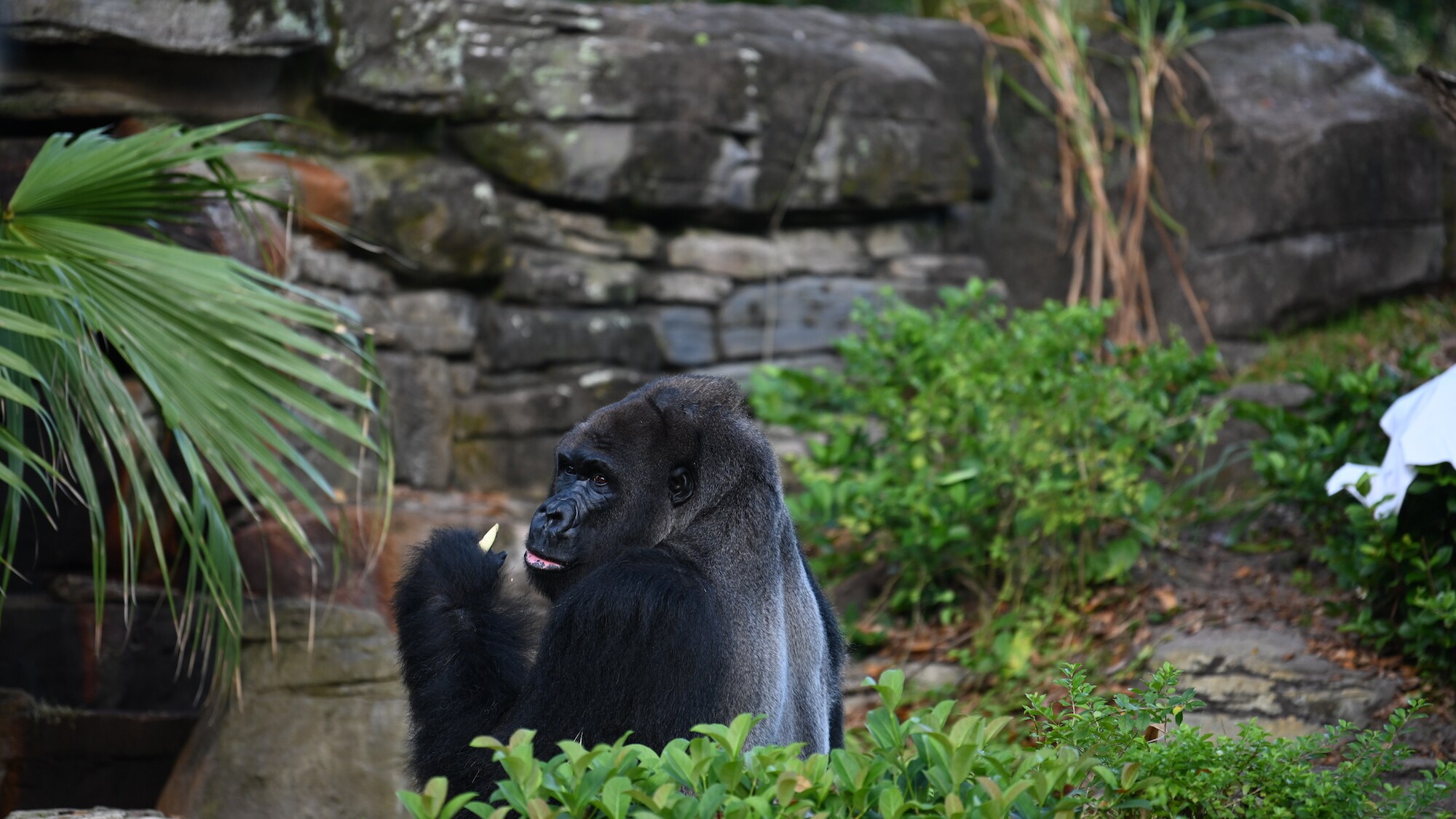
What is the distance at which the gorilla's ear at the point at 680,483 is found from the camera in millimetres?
2764

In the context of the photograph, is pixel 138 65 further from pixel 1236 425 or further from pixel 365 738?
pixel 1236 425

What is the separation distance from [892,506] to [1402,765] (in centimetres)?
204

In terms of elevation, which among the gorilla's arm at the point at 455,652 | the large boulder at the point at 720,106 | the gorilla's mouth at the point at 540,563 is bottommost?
the gorilla's arm at the point at 455,652

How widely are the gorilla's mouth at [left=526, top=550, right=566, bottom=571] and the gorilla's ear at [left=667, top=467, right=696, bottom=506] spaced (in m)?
0.30

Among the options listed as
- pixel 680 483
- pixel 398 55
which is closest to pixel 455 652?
pixel 680 483

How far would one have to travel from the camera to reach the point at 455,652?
277 centimetres

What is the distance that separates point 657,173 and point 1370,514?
3.72 meters

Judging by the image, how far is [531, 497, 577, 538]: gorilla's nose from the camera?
2.70m

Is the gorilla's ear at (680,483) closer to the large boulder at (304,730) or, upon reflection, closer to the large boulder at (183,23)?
the large boulder at (304,730)

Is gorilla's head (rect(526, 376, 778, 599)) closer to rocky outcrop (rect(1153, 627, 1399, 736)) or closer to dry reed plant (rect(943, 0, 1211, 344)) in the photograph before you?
rocky outcrop (rect(1153, 627, 1399, 736))

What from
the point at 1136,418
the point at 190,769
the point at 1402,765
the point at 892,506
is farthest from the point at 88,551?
the point at 1402,765

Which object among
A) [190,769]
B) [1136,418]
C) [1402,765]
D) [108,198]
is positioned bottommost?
[190,769]

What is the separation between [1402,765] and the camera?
354 cm

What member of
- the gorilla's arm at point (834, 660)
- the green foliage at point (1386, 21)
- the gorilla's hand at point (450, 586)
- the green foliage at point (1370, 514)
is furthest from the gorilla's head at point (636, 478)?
the green foliage at point (1386, 21)
